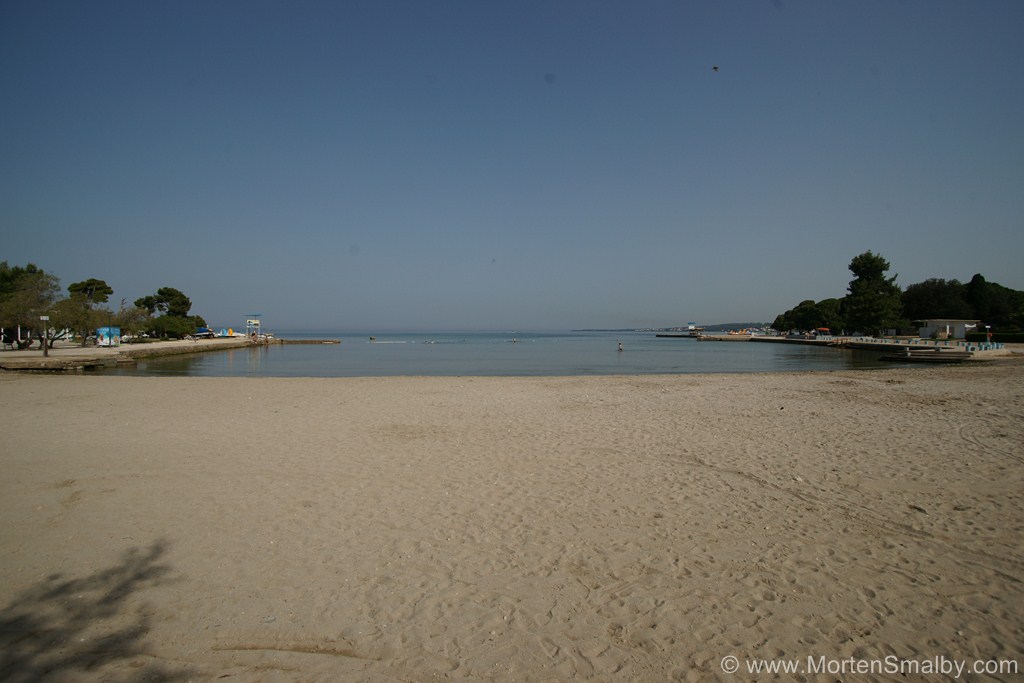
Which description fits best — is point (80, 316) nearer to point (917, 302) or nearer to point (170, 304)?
point (170, 304)

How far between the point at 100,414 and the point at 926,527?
48.7ft

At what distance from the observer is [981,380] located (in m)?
19.5

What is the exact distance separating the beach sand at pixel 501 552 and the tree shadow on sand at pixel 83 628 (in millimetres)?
20

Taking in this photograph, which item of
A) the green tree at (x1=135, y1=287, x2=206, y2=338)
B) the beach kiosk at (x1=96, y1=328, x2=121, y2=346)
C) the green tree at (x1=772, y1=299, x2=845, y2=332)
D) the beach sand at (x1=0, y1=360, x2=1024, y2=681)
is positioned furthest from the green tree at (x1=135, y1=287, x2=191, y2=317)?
the green tree at (x1=772, y1=299, x2=845, y2=332)

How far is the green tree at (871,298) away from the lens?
65.2m

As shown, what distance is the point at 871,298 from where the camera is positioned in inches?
2589

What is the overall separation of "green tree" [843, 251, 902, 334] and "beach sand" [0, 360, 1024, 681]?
219 ft

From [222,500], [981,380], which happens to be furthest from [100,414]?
[981,380]

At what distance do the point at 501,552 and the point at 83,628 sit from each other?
2.98 metres

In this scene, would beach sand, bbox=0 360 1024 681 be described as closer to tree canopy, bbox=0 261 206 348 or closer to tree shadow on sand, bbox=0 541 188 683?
tree shadow on sand, bbox=0 541 188 683

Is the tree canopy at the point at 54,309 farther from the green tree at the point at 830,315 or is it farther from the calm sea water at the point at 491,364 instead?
the green tree at the point at 830,315

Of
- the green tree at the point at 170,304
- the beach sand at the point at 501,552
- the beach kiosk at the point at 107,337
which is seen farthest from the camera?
the green tree at the point at 170,304

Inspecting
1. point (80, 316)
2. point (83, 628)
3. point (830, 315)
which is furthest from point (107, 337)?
point (830, 315)

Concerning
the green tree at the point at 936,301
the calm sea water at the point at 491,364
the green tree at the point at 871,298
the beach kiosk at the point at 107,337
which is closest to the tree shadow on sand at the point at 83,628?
the calm sea water at the point at 491,364
